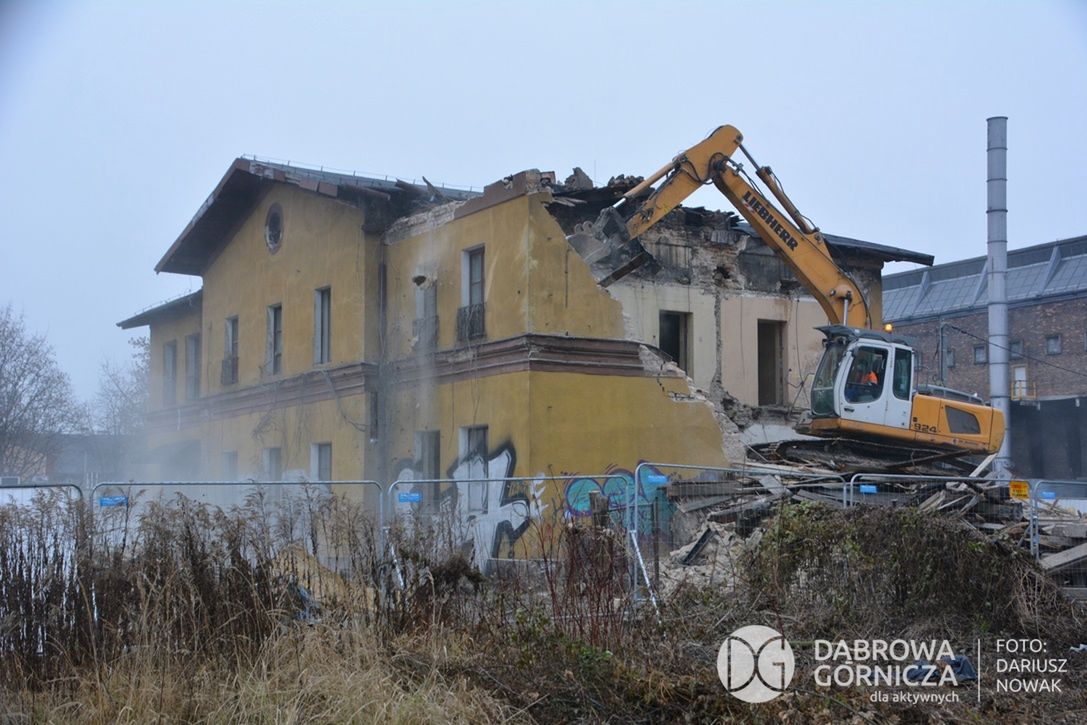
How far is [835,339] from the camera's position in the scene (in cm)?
1952

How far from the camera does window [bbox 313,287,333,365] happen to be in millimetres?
24531

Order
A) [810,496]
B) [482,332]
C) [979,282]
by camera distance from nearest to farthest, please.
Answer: [810,496] < [482,332] < [979,282]

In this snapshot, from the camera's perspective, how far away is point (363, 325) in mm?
22719

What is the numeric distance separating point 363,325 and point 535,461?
5.79 m

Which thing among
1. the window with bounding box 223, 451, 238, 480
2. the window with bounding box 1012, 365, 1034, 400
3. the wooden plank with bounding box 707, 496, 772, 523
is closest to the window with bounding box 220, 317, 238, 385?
the window with bounding box 223, 451, 238, 480

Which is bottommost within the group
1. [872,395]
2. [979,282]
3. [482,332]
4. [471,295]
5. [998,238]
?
[872,395]

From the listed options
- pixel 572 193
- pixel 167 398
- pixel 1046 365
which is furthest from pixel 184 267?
pixel 1046 365

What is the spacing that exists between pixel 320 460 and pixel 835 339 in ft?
37.7

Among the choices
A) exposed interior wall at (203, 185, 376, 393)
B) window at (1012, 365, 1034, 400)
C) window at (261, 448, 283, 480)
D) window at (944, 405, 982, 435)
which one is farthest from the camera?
window at (1012, 365, 1034, 400)

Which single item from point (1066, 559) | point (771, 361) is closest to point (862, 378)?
point (771, 361)

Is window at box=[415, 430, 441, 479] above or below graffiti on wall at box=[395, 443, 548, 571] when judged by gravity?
above

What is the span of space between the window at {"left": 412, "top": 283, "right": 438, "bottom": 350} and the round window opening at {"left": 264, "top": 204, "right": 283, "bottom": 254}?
581 cm

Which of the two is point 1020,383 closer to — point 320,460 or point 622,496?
point 320,460

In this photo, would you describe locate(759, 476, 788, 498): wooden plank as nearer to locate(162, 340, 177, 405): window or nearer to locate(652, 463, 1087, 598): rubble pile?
locate(652, 463, 1087, 598): rubble pile
